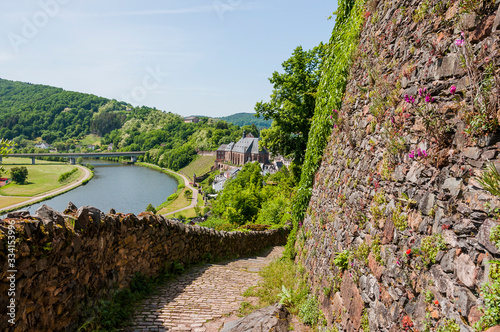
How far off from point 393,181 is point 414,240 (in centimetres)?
74

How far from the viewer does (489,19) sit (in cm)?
207

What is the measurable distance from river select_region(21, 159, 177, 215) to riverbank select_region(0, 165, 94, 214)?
4.75ft

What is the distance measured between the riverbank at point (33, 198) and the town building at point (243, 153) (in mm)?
47441

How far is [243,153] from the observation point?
338 ft

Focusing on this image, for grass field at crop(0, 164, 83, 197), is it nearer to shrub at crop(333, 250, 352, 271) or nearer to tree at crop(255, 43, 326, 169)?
tree at crop(255, 43, 326, 169)

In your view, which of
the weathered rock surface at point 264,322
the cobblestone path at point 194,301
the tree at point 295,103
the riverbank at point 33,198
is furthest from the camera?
the riverbank at point 33,198

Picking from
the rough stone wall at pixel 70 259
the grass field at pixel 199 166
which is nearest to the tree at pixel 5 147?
the rough stone wall at pixel 70 259

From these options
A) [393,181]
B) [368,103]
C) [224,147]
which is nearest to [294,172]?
[368,103]

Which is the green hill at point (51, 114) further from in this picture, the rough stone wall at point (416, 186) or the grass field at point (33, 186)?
the rough stone wall at point (416, 186)

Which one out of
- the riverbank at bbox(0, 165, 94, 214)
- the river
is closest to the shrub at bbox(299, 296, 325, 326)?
the riverbank at bbox(0, 165, 94, 214)

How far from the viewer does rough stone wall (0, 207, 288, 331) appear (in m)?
2.96

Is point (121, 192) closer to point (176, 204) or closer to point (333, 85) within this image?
point (176, 204)

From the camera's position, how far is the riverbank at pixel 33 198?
2606 cm

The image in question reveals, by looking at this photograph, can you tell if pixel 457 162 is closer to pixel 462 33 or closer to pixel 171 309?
pixel 462 33
